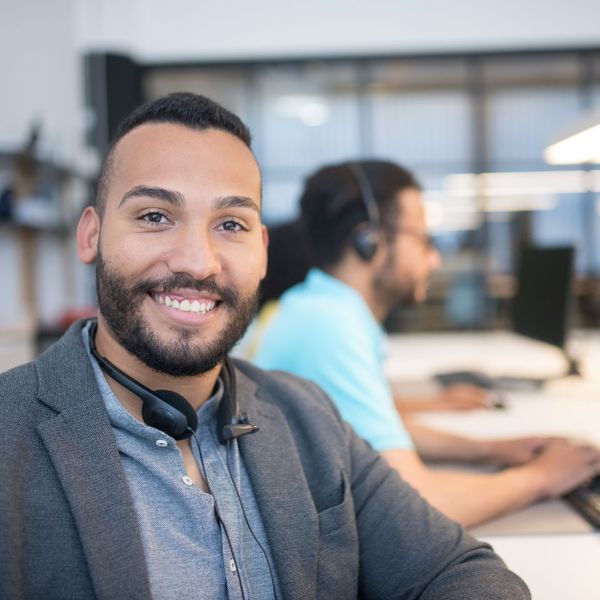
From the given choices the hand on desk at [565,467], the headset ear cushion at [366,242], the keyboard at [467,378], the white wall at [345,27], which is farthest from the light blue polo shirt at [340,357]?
the white wall at [345,27]

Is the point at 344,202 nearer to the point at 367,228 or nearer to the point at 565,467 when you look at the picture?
the point at 367,228

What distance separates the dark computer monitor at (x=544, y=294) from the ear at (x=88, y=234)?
5.78ft

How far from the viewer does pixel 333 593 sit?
996 mm

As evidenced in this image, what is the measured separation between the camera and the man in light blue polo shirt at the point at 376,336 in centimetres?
135

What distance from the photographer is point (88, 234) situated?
1.05 m

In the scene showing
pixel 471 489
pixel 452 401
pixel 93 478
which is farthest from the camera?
pixel 452 401

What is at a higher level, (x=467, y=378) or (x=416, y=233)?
(x=416, y=233)

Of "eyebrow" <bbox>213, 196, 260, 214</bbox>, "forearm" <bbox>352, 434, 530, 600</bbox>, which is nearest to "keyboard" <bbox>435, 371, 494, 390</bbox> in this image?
"forearm" <bbox>352, 434, 530, 600</bbox>

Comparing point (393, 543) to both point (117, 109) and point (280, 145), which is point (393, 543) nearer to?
point (117, 109)

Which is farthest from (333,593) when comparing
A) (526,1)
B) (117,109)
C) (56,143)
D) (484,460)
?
(526,1)

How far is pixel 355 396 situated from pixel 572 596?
0.57 metres

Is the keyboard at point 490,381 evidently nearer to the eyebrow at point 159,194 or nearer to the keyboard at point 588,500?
the keyboard at point 588,500

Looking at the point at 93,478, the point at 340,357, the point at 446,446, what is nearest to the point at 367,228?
the point at 340,357

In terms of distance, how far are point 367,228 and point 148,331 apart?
883 mm
